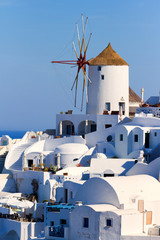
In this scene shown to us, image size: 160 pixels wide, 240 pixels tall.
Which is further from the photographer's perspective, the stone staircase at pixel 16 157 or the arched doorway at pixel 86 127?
the arched doorway at pixel 86 127

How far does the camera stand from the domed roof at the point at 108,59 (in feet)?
229

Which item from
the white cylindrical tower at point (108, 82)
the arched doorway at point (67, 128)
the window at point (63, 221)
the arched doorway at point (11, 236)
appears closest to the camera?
the window at point (63, 221)

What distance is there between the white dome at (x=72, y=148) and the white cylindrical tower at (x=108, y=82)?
5.09m

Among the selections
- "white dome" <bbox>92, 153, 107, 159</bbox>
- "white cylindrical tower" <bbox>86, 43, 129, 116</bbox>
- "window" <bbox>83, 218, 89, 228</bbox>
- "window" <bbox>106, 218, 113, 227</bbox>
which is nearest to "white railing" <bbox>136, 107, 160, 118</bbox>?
"white cylindrical tower" <bbox>86, 43, 129, 116</bbox>

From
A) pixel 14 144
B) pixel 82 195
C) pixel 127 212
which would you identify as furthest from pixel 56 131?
pixel 127 212

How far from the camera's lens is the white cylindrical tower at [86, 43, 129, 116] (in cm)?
6975

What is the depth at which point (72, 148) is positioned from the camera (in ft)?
214

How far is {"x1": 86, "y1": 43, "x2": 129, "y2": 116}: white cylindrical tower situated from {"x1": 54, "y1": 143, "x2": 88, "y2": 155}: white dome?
5.09 meters

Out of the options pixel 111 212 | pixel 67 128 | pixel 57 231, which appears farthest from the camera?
pixel 67 128

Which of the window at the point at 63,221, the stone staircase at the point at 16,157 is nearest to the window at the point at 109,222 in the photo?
the window at the point at 63,221

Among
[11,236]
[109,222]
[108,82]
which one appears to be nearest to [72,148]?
[108,82]

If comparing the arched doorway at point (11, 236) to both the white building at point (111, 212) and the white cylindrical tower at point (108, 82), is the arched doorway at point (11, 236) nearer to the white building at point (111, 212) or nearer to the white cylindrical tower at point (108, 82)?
the white building at point (111, 212)

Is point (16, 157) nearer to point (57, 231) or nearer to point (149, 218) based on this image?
point (57, 231)

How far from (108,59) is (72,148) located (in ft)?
29.3
